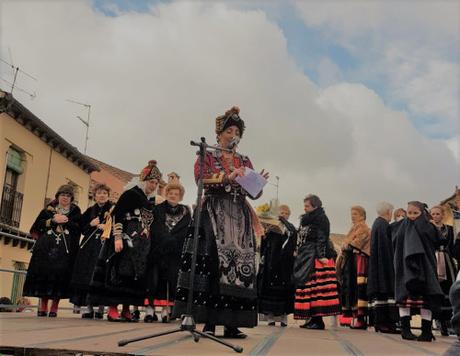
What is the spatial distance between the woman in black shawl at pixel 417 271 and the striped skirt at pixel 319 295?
1785 mm

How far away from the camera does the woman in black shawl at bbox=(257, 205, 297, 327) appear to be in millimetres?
8922

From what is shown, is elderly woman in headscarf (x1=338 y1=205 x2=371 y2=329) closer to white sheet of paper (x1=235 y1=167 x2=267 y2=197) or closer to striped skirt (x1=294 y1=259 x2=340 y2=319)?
striped skirt (x1=294 y1=259 x2=340 y2=319)

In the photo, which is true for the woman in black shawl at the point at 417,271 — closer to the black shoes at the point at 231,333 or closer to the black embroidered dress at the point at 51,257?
the black shoes at the point at 231,333

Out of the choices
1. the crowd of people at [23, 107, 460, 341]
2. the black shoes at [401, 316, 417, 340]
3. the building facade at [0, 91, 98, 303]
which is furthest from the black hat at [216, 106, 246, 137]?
the building facade at [0, 91, 98, 303]

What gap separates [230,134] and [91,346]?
2.40m

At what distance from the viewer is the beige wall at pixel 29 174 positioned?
57.8 feet

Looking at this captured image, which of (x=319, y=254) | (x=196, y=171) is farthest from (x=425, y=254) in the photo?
(x=196, y=171)

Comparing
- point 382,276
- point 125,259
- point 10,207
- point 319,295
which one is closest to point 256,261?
point 125,259

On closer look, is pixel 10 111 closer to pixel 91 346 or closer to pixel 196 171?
pixel 196 171

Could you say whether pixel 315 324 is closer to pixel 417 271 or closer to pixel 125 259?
pixel 417 271

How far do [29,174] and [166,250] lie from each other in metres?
13.5

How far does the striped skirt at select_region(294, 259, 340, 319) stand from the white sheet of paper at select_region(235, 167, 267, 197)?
142 inches

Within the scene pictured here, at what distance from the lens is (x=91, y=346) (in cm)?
312

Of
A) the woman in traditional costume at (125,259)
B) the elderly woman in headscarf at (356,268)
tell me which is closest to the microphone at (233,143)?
the woman in traditional costume at (125,259)
